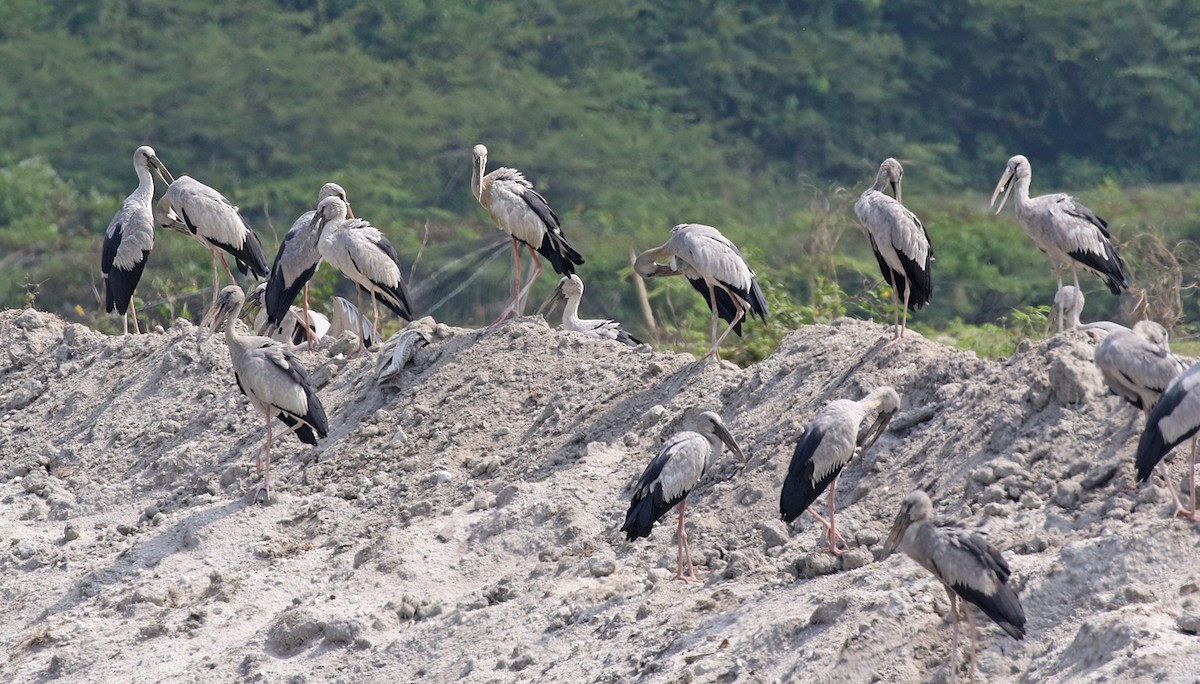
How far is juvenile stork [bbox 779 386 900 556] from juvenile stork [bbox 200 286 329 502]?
116 inches

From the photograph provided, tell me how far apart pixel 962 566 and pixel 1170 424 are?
1.12 metres

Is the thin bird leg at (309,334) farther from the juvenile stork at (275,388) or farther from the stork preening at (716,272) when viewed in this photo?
the stork preening at (716,272)

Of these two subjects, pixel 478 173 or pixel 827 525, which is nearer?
pixel 827 525

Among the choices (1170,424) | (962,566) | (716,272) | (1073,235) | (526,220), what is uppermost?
(1170,424)

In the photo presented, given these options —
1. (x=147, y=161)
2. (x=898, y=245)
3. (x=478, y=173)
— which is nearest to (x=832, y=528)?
(x=898, y=245)

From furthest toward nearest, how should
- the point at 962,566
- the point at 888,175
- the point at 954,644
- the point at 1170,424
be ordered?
1. the point at 888,175
2. the point at 1170,424
3. the point at 954,644
4. the point at 962,566

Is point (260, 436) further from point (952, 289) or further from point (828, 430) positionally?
point (952, 289)

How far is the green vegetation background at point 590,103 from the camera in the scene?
2795 cm

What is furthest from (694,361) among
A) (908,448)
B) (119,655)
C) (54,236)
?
(54,236)

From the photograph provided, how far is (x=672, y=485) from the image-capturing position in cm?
870

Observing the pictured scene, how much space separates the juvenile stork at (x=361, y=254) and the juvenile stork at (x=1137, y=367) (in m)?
4.93

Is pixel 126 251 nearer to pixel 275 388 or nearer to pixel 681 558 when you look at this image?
pixel 275 388

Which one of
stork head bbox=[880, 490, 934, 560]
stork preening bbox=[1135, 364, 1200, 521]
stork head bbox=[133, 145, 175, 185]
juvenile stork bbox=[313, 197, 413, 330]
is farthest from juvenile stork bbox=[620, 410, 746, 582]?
stork head bbox=[133, 145, 175, 185]

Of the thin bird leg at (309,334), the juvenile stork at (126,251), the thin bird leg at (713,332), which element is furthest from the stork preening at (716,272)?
the juvenile stork at (126,251)
